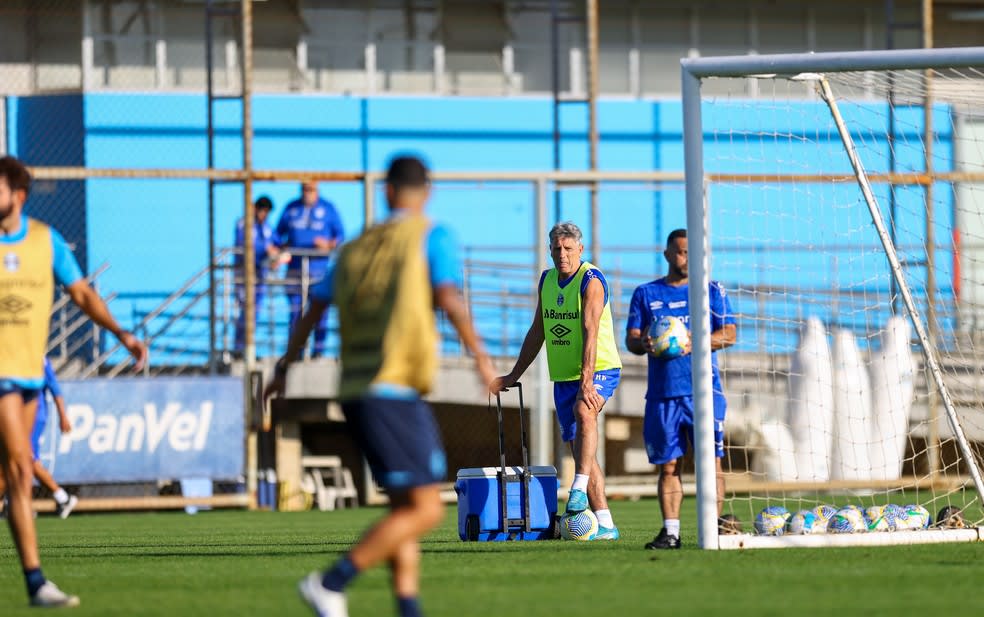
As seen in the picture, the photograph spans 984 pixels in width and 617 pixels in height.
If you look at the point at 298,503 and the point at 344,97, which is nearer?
the point at 298,503

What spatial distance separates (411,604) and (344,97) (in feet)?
72.1

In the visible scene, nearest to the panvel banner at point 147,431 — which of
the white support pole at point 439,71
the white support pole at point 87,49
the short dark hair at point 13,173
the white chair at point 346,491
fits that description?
the white chair at point 346,491

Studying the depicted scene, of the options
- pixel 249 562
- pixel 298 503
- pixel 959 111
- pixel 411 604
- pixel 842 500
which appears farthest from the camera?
pixel 298 503

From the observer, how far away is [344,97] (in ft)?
90.1

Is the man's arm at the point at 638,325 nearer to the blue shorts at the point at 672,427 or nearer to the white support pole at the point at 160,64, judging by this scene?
the blue shorts at the point at 672,427

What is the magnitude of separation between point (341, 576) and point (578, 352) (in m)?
5.20

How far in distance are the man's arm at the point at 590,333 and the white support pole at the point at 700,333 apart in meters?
1.02

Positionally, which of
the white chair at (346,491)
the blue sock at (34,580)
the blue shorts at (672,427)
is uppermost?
the blue shorts at (672,427)

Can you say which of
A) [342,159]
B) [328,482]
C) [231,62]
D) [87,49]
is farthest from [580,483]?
[87,49]

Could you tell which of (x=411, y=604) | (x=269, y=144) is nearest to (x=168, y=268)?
(x=269, y=144)

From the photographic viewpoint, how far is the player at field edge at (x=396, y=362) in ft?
20.1

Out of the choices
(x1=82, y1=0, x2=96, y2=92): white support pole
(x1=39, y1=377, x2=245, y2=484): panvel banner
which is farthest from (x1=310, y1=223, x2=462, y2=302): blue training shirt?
(x1=82, y1=0, x2=96, y2=92): white support pole

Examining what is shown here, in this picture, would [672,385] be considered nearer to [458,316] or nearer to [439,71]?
[458,316]

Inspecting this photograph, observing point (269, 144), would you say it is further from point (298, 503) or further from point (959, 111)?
point (959, 111)
